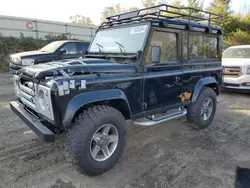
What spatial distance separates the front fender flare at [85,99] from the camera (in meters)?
2.54

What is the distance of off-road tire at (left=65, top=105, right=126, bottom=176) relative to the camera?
2.62 meters

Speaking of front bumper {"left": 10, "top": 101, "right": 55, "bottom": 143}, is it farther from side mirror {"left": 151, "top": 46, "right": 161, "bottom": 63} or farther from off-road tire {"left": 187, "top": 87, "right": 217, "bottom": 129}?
off-road tire {"left": 187, "top": 87, "right": 217, "bottom": 129}

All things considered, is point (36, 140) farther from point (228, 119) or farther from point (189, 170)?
point (228, 119)

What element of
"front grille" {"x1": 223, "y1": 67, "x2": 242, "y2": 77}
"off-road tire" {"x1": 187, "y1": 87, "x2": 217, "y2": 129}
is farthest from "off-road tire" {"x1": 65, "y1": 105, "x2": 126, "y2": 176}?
"front grille" {"x1": 223, "y1": 67, "x2": 242, "y2": 77}

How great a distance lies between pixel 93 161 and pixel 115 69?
4.32ft

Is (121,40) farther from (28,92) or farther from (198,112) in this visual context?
(198,112)

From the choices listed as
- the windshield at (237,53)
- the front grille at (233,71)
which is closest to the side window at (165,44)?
the front grille at (233,71)

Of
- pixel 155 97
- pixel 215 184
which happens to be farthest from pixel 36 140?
pixel 215 184

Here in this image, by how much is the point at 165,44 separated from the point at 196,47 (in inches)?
38.4

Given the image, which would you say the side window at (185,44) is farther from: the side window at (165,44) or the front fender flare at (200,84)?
the front fender flare at (200,84)

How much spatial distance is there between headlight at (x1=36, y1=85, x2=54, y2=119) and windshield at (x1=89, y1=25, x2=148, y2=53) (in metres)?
1.48

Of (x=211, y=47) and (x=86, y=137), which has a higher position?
Result: (x=211, y=47)

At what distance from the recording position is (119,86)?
3.07 metres

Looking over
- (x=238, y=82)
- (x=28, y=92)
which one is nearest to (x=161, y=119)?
(x=28, y=92)
